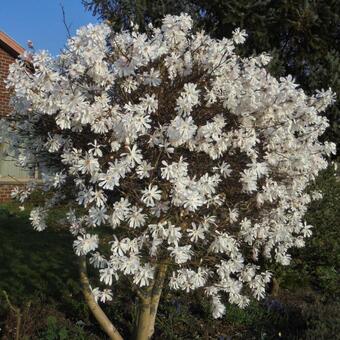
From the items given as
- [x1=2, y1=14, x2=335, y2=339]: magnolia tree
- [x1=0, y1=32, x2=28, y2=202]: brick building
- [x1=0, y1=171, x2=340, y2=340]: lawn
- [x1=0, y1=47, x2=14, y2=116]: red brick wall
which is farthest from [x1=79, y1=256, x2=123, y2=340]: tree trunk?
[x1=0, y1=47, x2=14, y2=116]: red brick wall

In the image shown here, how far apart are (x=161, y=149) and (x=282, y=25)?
626cm

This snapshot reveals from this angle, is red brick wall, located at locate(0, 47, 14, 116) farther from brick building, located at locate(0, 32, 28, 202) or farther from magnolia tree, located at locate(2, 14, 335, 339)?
magnolia tree, located at locate(2, 14, 335, 339)

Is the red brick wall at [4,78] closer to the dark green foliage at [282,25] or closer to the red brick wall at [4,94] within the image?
the red brick wall at [4,94]

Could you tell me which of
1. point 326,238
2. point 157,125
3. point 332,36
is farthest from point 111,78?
point 332,36

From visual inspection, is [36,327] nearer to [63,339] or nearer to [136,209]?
[63,339]

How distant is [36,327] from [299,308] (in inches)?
108

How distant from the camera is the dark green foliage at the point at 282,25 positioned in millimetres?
8797

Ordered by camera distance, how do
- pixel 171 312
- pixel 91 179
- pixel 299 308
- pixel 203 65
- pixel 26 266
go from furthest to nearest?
pixel 26 266 < pixel 299 308 < pixel 171 312 < pixel 203 65 < pixel 91 179

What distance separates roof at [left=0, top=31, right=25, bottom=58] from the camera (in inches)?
483

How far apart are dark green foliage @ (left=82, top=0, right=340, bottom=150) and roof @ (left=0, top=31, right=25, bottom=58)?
347 centimetres

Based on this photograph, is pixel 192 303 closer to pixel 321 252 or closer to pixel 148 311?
pixel 148 311

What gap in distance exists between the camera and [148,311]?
183 inches

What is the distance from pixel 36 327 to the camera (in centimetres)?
489

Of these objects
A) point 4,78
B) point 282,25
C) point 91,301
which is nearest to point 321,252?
point 91,301
